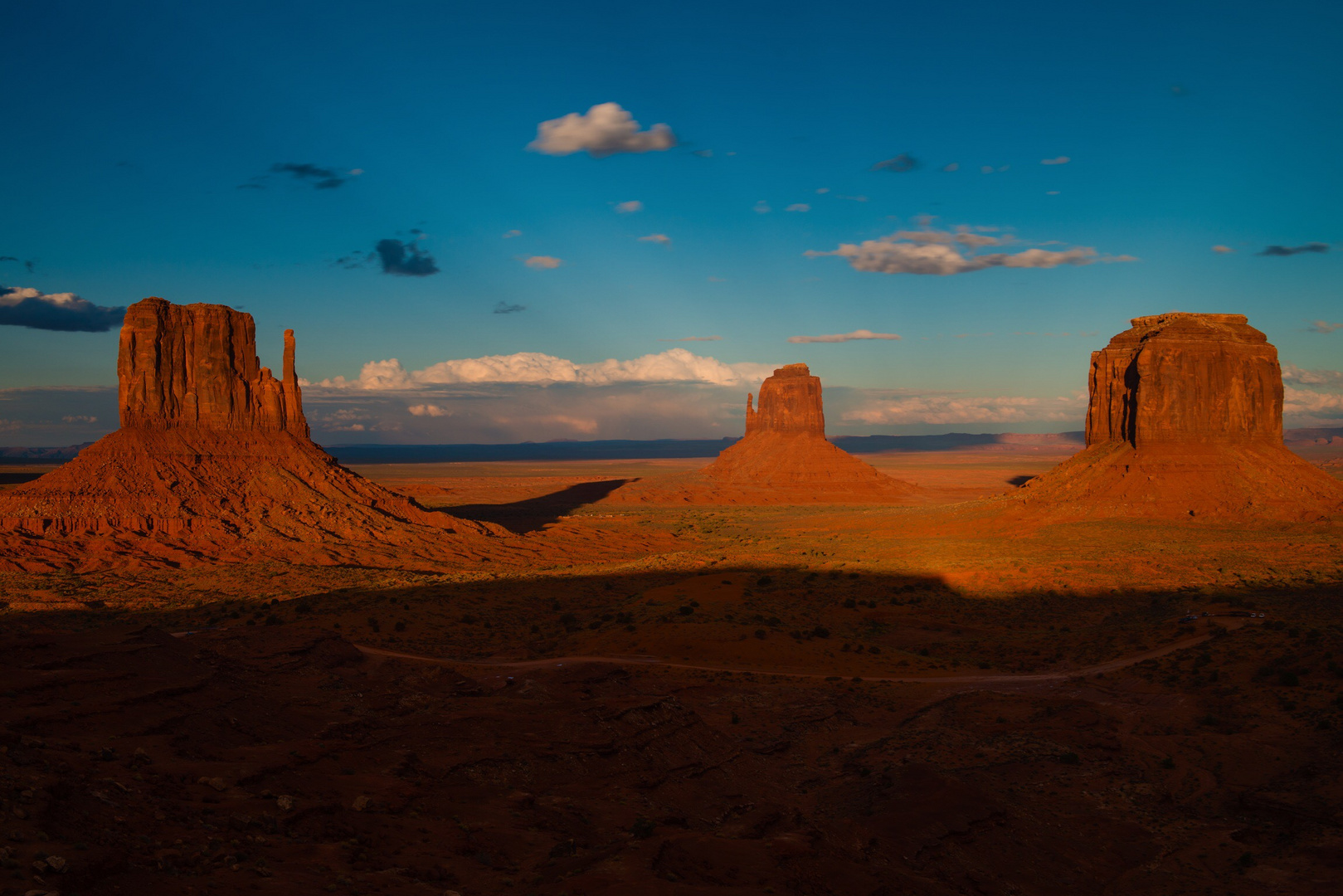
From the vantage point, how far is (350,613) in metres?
37.6

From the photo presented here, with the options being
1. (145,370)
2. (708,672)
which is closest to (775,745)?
(708,672)

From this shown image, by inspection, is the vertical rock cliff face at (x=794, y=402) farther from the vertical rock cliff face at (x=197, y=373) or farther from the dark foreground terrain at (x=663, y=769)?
the dark foreground terrain at (x=663, y=769)

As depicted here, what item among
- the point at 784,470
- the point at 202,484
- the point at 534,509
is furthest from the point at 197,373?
the point at 784,470

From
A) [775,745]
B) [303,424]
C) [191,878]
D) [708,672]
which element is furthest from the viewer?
[303,424]

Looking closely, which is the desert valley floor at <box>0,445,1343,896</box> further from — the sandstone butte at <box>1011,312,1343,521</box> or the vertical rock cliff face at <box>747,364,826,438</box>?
the vertical rock cliff face at <box>747,364,826,438</box>

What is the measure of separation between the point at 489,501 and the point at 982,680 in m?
96.4

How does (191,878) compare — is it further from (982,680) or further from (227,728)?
(982,680)

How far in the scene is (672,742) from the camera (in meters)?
19.4

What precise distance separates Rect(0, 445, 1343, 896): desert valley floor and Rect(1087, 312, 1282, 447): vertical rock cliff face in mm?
26833

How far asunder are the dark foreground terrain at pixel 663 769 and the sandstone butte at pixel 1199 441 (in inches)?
1483

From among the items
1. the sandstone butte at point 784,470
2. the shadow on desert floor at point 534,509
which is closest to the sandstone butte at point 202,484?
the shadow on desert floor at point 534,509

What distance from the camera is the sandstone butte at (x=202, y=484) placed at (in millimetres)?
50125

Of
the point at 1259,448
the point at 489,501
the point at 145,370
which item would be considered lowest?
the point at 489,501

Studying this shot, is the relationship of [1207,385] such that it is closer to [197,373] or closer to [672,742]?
[672,742]
